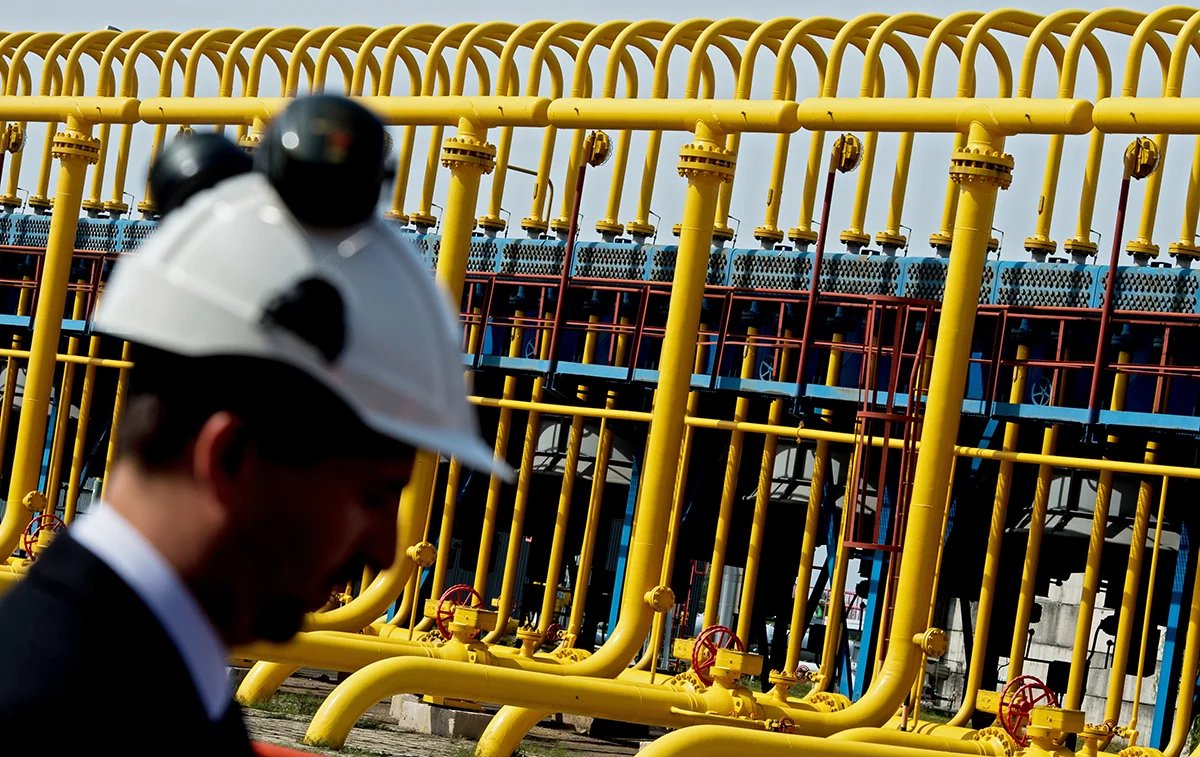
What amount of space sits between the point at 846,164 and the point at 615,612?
4.06 metres

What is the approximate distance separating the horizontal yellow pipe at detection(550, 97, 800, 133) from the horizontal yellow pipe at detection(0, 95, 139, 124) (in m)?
3.91

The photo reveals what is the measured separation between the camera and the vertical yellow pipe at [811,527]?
14492mm

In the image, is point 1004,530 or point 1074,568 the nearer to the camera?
point 1004,530

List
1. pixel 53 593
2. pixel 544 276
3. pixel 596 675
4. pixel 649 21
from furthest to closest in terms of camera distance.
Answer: pixel 544 276
pixel 649 21
pixel 596 675
pixel 53 593

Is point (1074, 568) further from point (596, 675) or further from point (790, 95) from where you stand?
point (596, 675)

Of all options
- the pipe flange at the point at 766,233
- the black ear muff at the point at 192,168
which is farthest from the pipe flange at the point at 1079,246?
the black ear muff at the point at 192,168

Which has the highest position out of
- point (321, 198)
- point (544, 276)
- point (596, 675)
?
point (544, 276)

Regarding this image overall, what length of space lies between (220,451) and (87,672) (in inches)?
5.6

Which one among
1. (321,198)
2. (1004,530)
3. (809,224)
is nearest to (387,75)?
(809,224)

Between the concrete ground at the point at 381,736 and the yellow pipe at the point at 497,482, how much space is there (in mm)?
1467

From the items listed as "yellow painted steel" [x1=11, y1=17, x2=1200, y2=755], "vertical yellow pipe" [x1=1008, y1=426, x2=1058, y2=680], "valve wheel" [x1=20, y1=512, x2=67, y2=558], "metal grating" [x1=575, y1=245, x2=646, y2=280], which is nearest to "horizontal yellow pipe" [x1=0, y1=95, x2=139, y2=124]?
"yellow painted steel" [x1=11, y1=17, x2=1200, y2=755]

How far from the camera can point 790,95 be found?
1513 cm

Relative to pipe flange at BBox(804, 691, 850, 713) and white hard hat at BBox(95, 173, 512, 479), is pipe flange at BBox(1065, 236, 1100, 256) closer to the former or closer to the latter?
pipe flange at BBox(804, 691, 850, 713)

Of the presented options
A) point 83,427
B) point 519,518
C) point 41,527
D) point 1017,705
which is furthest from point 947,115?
point 83,427
